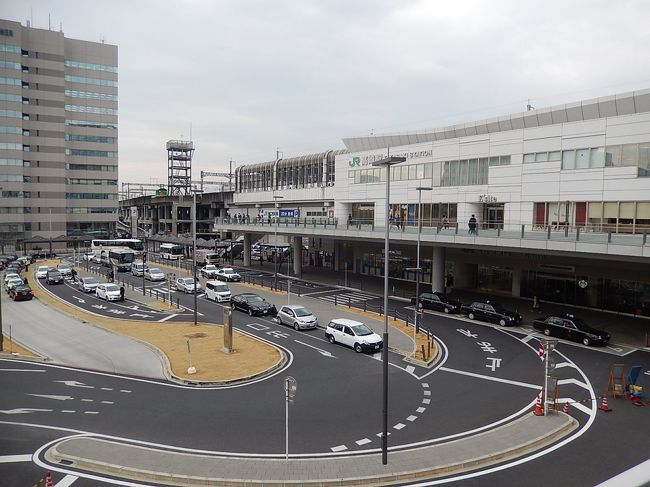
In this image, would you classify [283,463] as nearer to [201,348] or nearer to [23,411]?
[23,411]

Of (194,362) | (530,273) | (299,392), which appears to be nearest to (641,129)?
(530,273)

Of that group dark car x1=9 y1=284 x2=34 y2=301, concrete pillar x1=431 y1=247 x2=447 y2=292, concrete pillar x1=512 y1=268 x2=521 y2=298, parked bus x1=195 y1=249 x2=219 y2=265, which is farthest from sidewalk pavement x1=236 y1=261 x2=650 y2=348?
dark car x1=9 y1=284 x2=34 y2=301

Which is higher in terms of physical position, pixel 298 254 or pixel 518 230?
pixel 518 230

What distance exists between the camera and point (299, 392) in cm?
1956

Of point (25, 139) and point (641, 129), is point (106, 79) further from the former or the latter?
point (641, 129)

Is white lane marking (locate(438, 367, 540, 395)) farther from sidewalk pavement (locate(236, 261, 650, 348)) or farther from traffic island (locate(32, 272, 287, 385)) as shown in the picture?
sidewalk pavement (locate(236, 261, 650, 348))

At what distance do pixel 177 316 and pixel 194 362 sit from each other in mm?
13051

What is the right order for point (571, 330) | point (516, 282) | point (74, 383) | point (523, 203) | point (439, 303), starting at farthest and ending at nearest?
point (516, 282), point (523, 203), point (439, 303), point (571, 330), point (74, 383)

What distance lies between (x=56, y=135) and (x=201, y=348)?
299 ft

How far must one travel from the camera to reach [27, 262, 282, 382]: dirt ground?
2225cm

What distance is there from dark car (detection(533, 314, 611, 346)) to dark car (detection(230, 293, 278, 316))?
724 inches

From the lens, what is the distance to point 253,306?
35.8 m

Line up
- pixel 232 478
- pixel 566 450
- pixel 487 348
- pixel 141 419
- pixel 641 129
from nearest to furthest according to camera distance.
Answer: pixel 232 478 < pixel 566 450 < pixel 141 419 < pixel 487 348 < pixel 641 129

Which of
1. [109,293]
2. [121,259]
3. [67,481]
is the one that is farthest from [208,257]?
[67,481]
